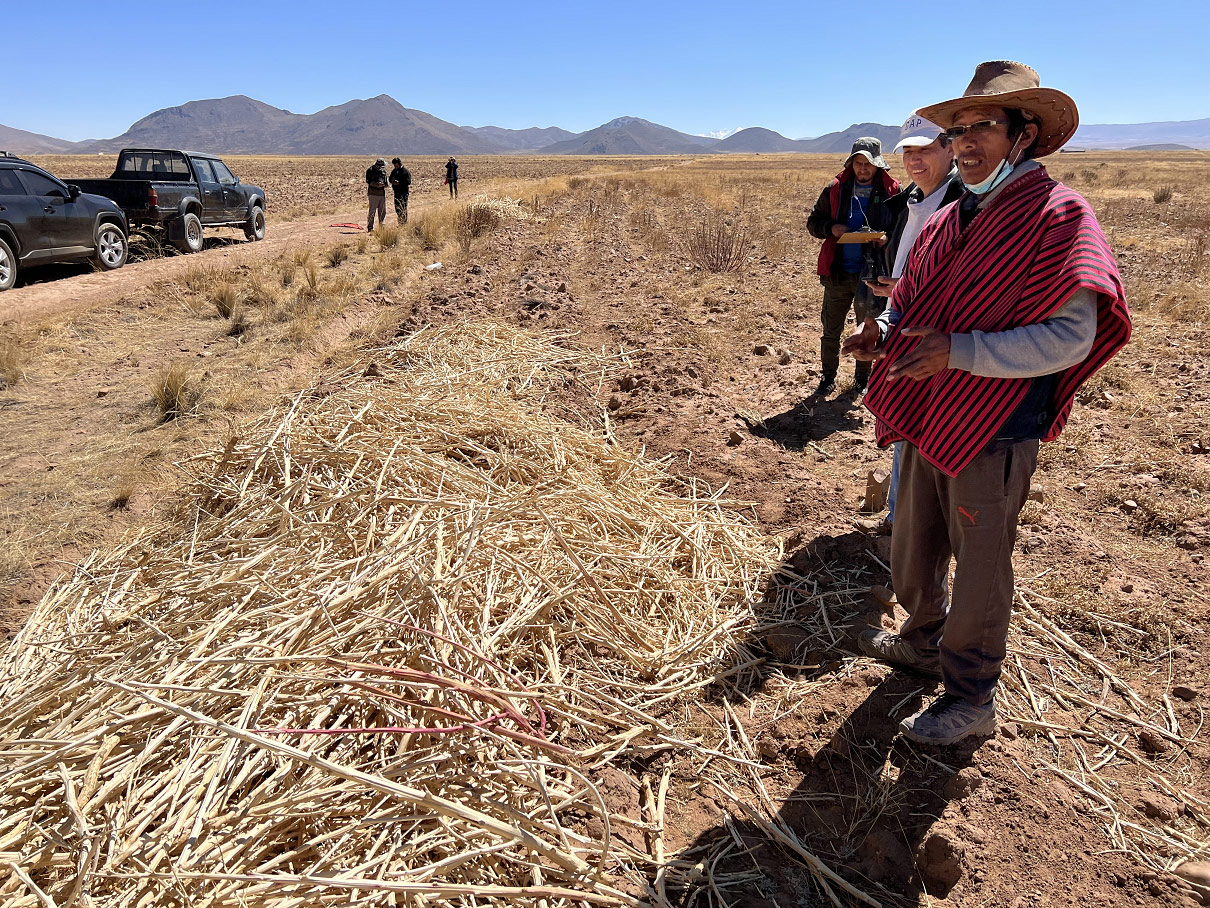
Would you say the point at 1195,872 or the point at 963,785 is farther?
the point at 963,785

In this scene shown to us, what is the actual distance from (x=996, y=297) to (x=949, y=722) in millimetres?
1308

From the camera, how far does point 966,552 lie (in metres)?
2.07

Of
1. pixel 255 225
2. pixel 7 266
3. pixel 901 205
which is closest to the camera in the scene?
pixel 901 205

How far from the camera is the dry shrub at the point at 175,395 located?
5.35m

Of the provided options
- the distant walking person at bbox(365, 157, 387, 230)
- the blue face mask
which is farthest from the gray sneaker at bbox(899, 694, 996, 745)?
the distant walking person at bbox(365, 157, 387, 230)

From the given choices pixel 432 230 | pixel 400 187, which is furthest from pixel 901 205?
pixel 400 187

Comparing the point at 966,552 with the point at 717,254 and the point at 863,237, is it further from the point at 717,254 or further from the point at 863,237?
the point at 717,254

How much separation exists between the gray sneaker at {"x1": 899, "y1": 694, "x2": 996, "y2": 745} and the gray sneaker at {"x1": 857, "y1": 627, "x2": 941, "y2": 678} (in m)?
0.25

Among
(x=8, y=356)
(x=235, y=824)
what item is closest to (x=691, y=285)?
(x=8, y=356)

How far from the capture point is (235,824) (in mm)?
1688

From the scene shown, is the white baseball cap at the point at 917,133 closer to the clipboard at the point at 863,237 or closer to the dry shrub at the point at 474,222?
the clipboard at the point at 863,237

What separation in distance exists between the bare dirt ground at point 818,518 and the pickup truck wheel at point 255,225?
5.10 m

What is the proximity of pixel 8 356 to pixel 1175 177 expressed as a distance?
1645 inches

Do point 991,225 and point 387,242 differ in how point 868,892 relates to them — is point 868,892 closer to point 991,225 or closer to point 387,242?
point 991,225
